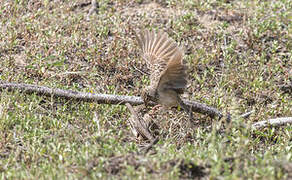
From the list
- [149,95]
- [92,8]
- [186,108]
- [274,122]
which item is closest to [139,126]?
[149,95]

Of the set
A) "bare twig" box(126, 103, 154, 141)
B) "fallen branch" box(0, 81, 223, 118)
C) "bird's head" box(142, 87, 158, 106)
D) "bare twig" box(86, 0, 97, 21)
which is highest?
"bare twig" box(86, 0, 97, 21)

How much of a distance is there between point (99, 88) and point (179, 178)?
283cm

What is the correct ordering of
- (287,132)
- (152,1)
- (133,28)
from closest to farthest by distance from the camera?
(287,132)
(133,28)
(152,1)

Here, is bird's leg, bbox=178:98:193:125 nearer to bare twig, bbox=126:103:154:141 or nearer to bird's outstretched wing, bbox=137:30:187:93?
bird's outstretched wing, bbox=137:30:187:93

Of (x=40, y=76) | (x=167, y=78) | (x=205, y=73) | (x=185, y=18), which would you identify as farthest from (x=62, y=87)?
(x=185, y=18)

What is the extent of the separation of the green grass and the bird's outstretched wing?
0.58 meters

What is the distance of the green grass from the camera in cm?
394

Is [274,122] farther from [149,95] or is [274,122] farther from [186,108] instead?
[149,95]

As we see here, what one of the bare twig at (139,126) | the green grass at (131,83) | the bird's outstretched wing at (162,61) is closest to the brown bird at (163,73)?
the bird's outstretched wing at (162,61)

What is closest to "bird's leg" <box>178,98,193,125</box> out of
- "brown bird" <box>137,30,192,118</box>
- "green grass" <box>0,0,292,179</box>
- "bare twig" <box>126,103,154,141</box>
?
"brown bird" <box>137,30,192,118</box>

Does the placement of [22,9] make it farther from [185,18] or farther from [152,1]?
[185,18]

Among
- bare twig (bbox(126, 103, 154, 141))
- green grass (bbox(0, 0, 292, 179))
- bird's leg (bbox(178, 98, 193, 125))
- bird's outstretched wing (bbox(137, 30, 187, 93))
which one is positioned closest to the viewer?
green grass (bbox(0, 0, 292, 179))

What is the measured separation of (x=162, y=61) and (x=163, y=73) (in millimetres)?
540

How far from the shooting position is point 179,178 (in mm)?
3779
